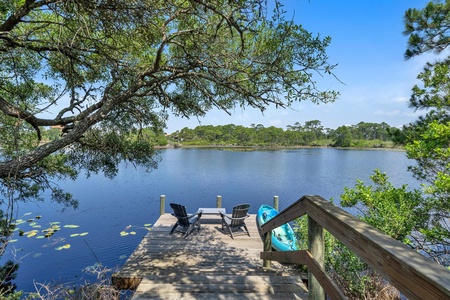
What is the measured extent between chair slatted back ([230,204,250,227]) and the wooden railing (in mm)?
4048

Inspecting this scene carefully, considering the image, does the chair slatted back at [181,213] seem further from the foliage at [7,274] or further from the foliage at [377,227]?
the foliage at [377,227]

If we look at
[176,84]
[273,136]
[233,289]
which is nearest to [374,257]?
[233,289]

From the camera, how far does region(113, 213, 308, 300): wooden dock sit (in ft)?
7.53

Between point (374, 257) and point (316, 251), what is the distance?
78 cm

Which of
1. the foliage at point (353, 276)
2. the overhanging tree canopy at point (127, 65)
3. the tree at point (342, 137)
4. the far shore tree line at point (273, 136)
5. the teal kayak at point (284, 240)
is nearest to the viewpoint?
the overhanging tree canopy at point (127, 65)

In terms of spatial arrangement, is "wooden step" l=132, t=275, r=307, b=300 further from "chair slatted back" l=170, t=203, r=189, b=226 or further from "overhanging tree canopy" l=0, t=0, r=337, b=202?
"chair slatted back" l=170, t=203, r=189, b=226

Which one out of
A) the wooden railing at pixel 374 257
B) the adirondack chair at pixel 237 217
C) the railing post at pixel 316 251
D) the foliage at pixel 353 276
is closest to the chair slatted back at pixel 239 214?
the adirondack chair at pixel 237 217

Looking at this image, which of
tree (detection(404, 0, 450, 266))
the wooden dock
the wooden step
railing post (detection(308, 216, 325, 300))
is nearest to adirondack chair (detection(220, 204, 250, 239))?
the wooden dock

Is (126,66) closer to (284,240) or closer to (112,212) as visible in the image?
(284,240)

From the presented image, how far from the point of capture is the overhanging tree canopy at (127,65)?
2795 mm

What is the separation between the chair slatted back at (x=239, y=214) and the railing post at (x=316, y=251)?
13.7 feet

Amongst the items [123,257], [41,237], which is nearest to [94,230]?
[41,237]

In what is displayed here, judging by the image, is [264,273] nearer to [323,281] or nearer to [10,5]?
[323,281]

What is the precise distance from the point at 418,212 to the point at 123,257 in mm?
6588
